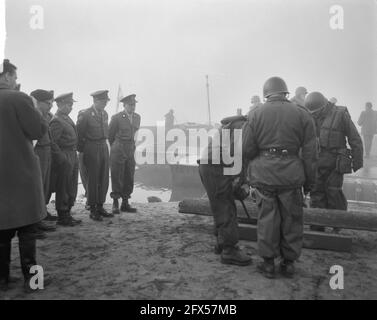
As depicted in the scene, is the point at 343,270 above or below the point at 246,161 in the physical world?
below

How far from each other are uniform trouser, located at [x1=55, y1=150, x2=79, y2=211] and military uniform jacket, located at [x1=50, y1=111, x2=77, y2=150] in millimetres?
133

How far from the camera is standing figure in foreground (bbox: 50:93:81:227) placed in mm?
5191

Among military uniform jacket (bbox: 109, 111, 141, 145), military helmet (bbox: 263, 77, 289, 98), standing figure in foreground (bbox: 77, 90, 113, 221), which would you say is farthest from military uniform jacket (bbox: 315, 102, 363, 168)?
standing figure in foreground (bbox: 77, 90, 113, 221)

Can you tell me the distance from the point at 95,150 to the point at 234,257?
3220mm

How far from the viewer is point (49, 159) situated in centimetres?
500

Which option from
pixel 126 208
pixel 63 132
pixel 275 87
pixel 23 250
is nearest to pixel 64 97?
pixel 63 132

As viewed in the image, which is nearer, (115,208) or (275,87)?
(275,87)

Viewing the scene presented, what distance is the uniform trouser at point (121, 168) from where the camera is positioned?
613 centimetres

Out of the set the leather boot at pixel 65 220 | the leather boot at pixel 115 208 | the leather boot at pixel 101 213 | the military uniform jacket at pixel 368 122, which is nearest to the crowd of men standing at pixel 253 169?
the leather boot at pixel 65 220

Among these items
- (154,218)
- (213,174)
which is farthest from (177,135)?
(213,174)

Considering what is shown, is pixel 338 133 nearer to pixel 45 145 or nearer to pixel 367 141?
pixel 45 145

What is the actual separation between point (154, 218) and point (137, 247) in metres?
1.59

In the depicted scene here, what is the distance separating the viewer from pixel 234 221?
3727 mm
